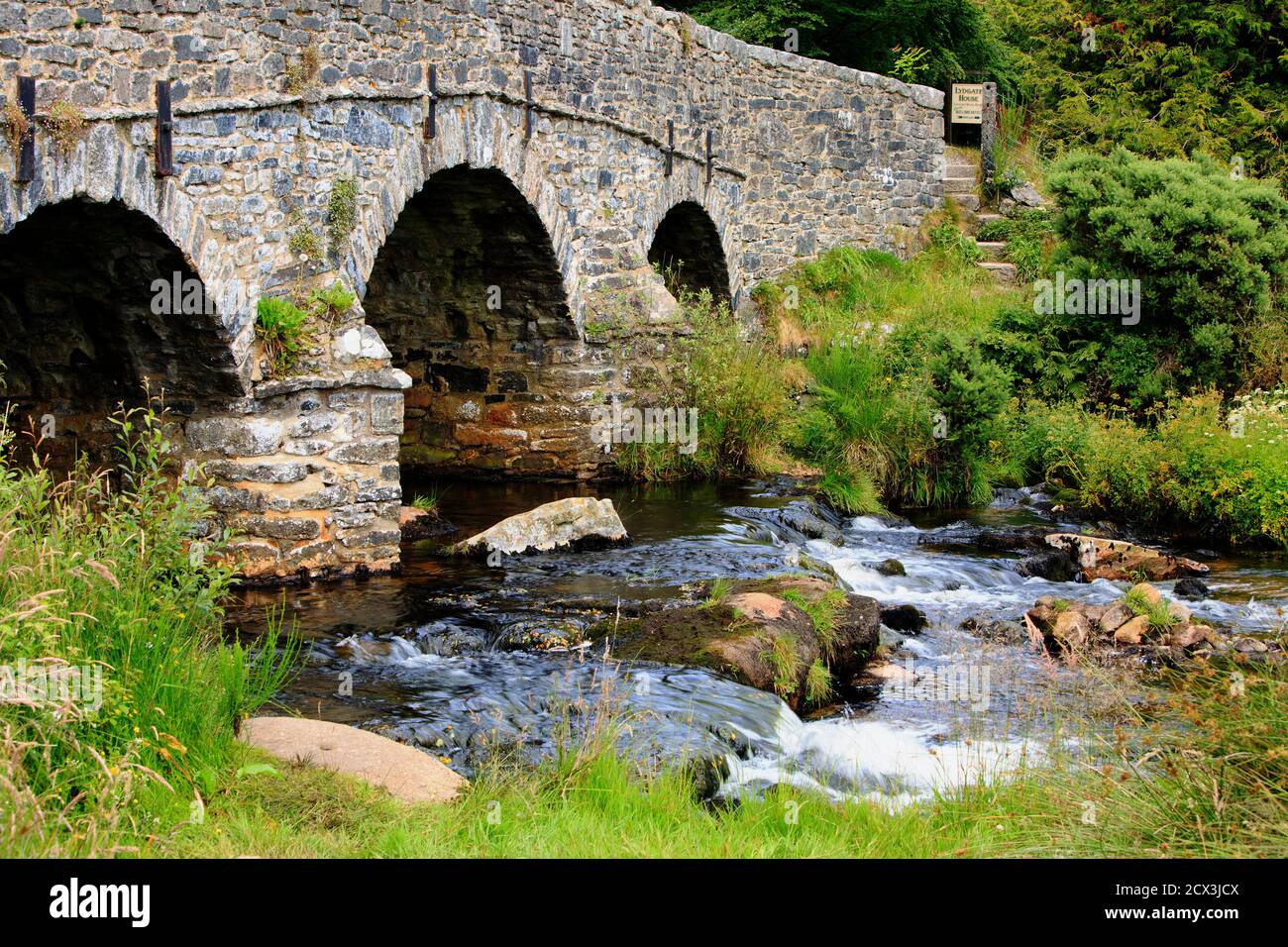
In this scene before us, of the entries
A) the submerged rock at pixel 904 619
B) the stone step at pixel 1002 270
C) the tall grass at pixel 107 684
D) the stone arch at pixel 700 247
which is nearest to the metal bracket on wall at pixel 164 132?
the tall grass at pixel 107 684

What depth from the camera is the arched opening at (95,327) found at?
788 centimetres

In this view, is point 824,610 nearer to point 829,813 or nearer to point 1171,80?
point 829,813

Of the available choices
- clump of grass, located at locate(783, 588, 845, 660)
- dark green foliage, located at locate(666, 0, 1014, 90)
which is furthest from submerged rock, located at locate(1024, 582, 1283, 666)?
dark green foliage, located at locate(666, 0, 1014, 90)

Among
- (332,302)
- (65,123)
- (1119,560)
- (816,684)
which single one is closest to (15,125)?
(65,123)

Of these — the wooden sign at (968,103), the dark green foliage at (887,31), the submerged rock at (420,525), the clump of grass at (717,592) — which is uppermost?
the dark green foliage at (887,31)

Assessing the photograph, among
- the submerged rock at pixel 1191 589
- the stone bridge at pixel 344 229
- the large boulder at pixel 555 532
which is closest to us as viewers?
the stone bridge at pixel 344 229

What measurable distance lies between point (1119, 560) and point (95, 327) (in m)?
8.14

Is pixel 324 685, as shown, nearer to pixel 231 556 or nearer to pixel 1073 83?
pixel 231 556

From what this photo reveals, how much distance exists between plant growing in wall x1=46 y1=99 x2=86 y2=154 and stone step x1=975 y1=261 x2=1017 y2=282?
15.0m

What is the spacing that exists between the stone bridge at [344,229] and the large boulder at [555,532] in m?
0.85

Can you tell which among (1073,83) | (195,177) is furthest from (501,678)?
(1073,83)

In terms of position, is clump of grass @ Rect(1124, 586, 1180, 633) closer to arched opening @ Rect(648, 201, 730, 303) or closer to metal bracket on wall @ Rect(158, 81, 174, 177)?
metal bracket on wall @ Rect(158, 81, 174, 177)

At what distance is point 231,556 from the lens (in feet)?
27.7

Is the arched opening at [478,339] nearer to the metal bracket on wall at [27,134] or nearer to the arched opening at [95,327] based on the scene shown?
the arched opening at [95,327]
